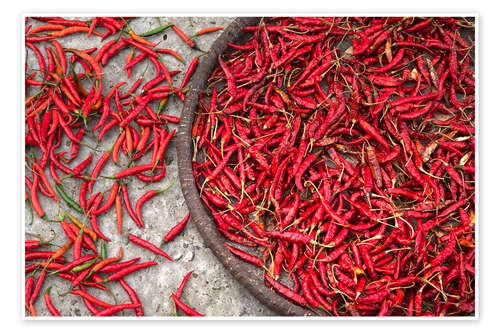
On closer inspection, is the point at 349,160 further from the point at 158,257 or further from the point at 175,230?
the point at 158,257

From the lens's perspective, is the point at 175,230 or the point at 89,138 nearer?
the point at 175,230

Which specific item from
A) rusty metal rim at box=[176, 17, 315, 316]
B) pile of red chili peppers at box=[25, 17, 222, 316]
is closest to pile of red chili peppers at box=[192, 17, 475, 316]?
rusty metal rim at box=[176, 17, 315, 316]

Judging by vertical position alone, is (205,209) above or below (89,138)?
below

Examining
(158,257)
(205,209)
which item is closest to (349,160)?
(205,209)

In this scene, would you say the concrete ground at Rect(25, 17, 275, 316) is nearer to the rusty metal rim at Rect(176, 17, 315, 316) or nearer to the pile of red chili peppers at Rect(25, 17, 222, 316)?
the pile of red chili peppers at Rect(25, 17, 222, 316)

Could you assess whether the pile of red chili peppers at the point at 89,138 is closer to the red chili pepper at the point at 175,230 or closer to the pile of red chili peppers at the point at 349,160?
the red chili pepper at the point at 175,230

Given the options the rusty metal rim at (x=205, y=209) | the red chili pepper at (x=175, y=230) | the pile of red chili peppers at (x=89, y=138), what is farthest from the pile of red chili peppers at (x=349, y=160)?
the pile of red chili peppers at (x=89, y=138)

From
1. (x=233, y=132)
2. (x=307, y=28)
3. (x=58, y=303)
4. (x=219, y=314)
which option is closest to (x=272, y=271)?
(x=219, y=314)
